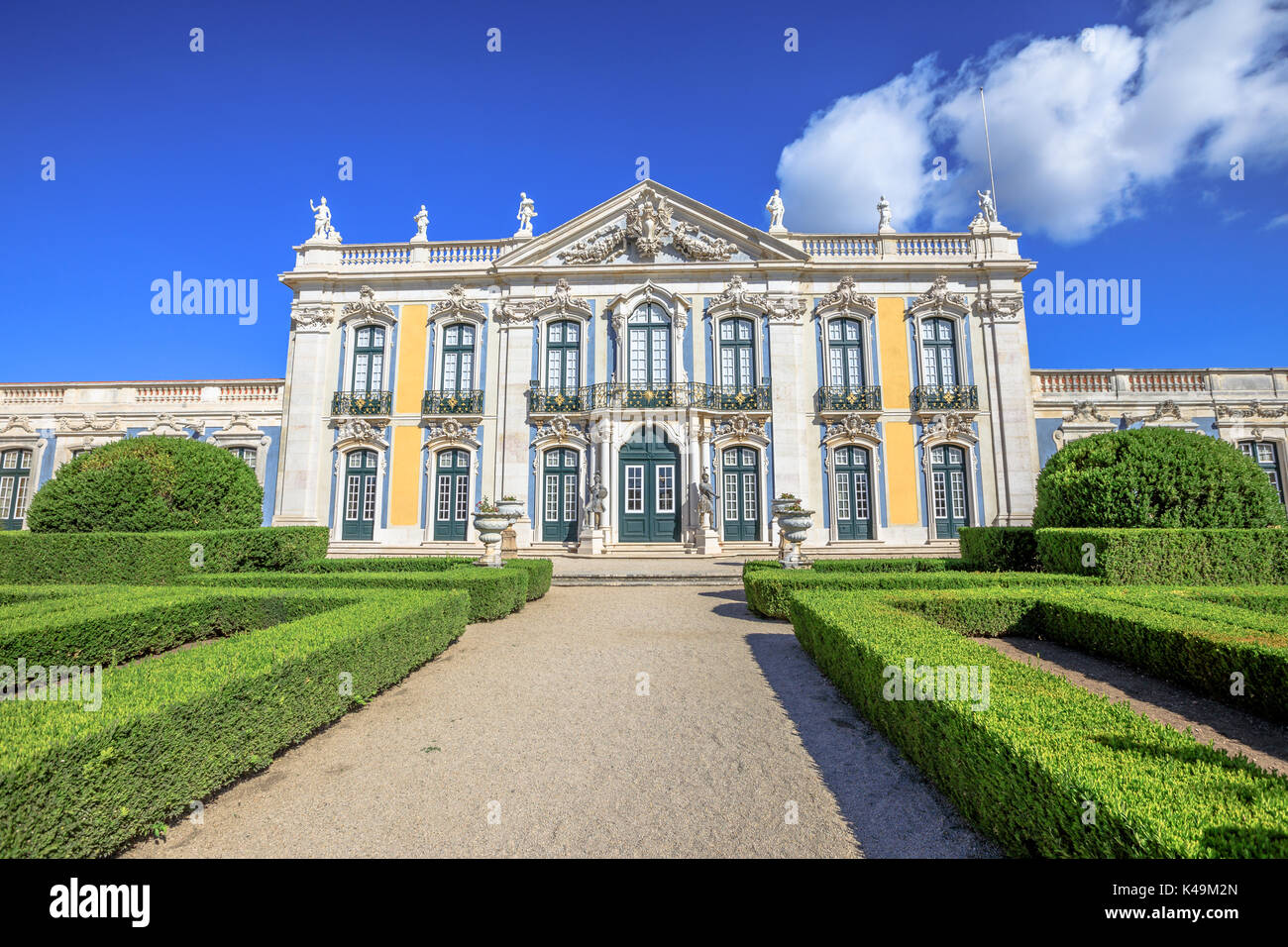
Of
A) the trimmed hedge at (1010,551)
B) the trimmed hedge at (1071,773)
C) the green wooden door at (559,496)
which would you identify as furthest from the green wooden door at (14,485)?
the trimmed hedge at (1010,551)

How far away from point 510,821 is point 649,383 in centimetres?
1617

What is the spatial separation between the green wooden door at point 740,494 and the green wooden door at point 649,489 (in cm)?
151

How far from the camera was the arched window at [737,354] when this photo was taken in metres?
18.8

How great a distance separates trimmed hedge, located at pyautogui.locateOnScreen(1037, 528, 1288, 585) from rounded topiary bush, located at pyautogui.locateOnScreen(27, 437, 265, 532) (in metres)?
13.8

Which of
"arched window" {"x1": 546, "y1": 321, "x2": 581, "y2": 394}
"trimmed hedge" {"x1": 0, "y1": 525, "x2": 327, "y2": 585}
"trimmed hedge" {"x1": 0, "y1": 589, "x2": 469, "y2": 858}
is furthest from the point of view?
"arched window" {"x1": 546, "y1": 321, "x2": 581, "y2": 394}

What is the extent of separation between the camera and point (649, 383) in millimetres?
18609

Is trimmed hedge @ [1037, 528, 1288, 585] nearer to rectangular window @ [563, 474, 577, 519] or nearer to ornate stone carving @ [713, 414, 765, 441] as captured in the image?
ornate stone carving @ [713, 414, 765, 441]

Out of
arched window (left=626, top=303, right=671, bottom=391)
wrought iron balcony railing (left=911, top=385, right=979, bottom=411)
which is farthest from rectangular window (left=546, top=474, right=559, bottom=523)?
wrought iron balcony railing (left=911, top=385, right=979, bottom=411)

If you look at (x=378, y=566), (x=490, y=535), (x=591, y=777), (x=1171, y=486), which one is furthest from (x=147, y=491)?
(x=1171, y=486)

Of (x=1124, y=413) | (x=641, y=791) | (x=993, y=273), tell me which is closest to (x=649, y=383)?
(x=993, y=273)

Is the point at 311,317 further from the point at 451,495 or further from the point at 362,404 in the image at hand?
the point at 451,495

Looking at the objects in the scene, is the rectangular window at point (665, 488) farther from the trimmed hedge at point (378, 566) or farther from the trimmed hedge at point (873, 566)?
the trimmed hedge at point (378, 566)

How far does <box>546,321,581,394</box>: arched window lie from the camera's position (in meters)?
19.0

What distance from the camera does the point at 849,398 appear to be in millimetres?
18344
